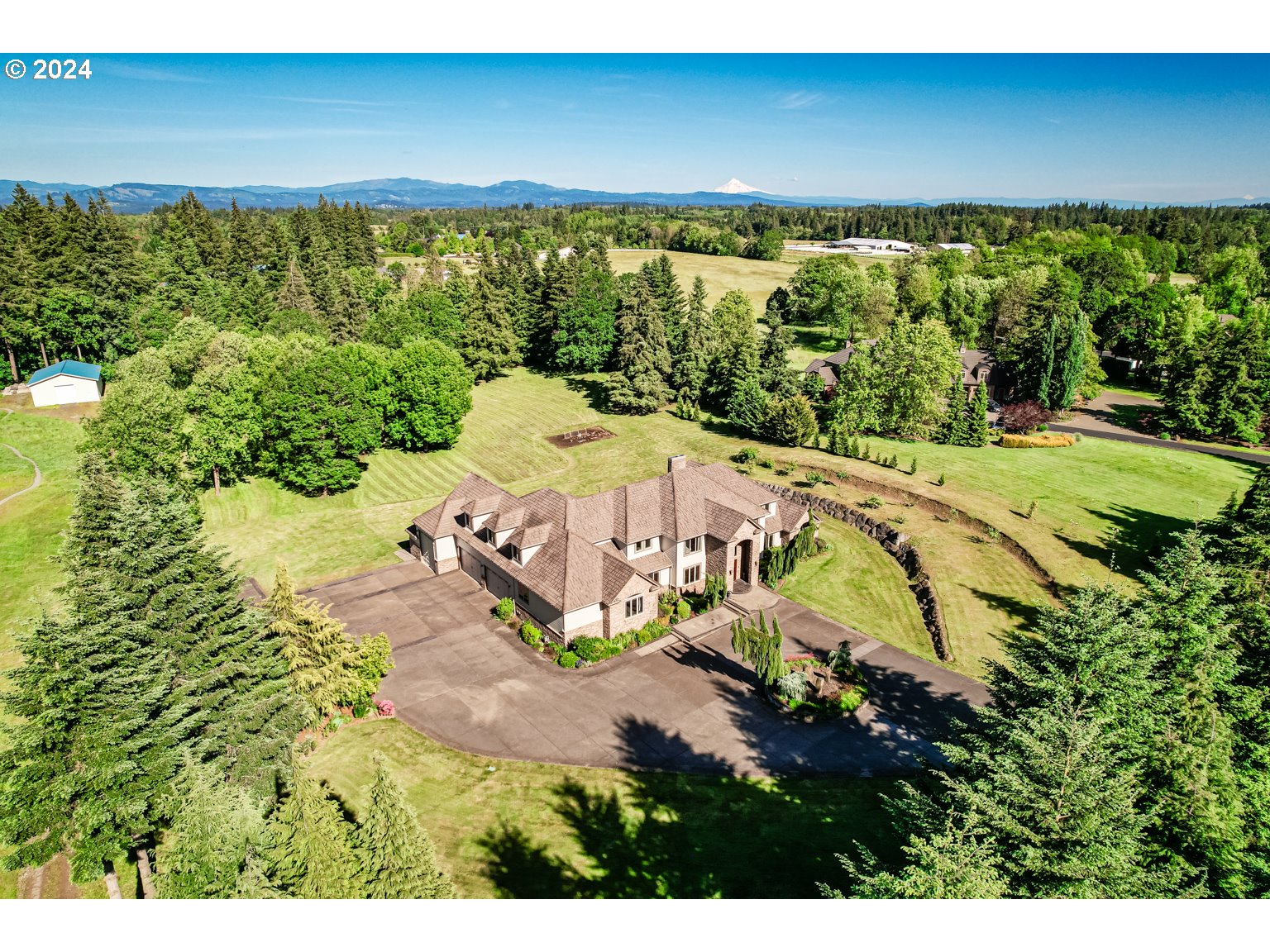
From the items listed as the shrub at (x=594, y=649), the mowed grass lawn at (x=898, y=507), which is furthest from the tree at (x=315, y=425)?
the shrub at (x=594, y=649)

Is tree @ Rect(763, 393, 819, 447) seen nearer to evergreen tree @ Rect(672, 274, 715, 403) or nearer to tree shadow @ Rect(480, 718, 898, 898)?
evergreen tree @ Rect(672, 274, 715, 403)

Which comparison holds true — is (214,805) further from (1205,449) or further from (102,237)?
(102,237)

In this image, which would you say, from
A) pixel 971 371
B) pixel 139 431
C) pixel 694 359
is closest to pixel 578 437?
pixel 694 359

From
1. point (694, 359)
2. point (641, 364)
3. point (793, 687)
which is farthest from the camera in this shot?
point (641, 364)

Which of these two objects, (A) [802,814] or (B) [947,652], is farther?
(B) [947,652]

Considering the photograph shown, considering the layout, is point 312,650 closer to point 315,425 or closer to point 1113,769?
point 1113,769

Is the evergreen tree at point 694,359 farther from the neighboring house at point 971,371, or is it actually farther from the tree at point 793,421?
the tree at point 793,421

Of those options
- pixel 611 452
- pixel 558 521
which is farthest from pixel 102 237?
pixel 558 521
